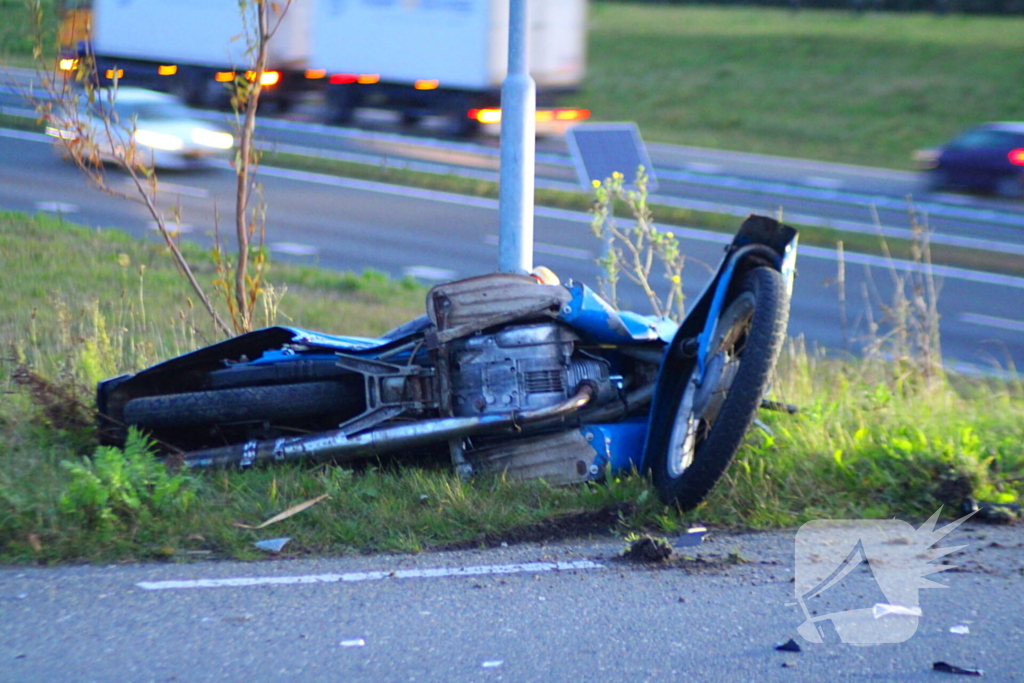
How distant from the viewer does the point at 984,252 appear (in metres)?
19.1

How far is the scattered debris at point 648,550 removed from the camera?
4.17 m

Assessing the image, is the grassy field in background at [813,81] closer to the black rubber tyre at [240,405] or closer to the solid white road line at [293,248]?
the solid white road line at [293,248]

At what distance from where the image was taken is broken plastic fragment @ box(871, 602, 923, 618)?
3.77 m

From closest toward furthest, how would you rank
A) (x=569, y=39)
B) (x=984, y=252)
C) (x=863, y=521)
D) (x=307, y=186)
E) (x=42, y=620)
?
(x=42, y=620) < (x=863, y=521) < (x=984, y=252) < (x=307, y=186) < (x=569, y=39)

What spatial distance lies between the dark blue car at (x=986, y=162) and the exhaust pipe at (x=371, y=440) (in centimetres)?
2078

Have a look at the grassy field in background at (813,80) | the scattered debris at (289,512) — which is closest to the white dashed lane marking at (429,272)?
the scattered debris at (289,512)

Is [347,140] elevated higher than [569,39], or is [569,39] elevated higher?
[569,39]

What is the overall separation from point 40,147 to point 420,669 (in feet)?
70.6

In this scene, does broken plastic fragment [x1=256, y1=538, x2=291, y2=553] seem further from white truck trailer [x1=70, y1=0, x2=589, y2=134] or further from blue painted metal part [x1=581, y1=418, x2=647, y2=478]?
white truck trailer [x1=70, y1=0, x2=589, y2=134]

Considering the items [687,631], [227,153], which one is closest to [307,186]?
[227,153]

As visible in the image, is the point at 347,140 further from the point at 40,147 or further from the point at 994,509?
the point at 994,509

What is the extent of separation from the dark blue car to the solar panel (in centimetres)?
1621

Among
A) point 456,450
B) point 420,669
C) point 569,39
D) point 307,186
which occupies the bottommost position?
point 420,669

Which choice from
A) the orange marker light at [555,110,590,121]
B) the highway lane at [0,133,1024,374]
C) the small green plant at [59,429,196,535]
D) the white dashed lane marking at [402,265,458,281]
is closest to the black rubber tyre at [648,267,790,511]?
the small green plant at [59,429,196,535]
